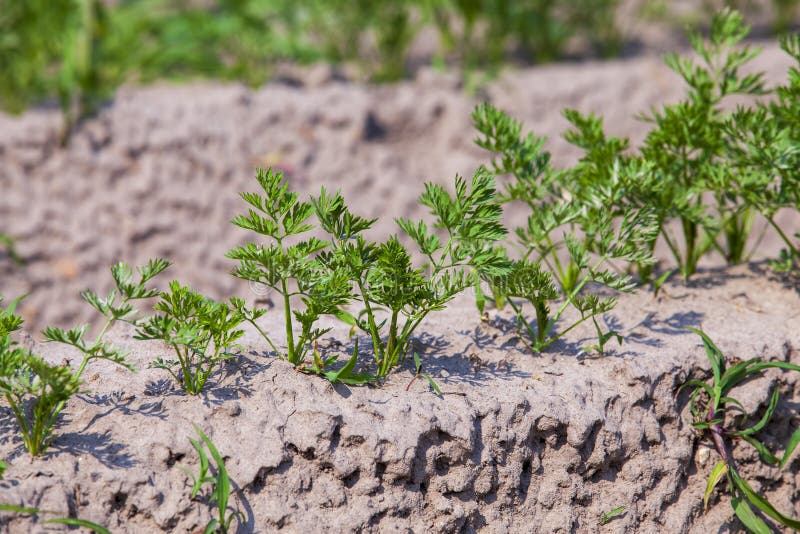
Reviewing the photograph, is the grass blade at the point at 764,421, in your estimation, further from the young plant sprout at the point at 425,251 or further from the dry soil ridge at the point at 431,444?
the young plant sprout at the point at 425,251

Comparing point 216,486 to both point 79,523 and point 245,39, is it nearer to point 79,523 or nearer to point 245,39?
point 79,523

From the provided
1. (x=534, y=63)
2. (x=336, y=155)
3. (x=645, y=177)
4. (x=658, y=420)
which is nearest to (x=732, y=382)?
(x=658, y=420)

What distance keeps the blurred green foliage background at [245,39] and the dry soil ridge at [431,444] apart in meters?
3.01

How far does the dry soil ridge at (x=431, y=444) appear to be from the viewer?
2027mm

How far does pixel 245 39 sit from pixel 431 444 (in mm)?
3731

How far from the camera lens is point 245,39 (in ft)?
17.2

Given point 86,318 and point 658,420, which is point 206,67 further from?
point 658,420

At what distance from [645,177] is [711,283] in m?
0.63

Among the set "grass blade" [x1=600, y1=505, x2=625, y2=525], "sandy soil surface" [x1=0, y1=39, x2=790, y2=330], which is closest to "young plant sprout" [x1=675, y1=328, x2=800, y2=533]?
"grass blade" [x1=600, y1=505, x2=625, y2=525]

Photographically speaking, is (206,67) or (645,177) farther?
(206,67)

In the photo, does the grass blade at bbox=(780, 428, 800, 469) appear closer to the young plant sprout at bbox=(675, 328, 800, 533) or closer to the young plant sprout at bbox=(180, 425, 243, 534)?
the young plant sprout at bbox=(675, 328, 800, 533)

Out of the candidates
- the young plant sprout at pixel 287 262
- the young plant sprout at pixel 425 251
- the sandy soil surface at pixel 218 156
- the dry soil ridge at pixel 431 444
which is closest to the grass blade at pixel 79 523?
the dry soil ridge at pixel 431 444

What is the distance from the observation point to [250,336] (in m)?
2.56

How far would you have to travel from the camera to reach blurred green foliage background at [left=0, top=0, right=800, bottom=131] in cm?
491
